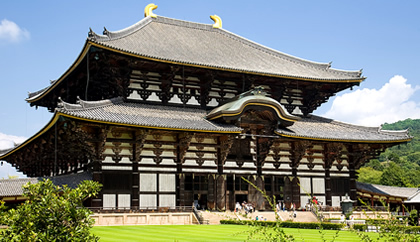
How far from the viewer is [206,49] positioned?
43.7 metres

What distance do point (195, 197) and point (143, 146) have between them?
5.66 m

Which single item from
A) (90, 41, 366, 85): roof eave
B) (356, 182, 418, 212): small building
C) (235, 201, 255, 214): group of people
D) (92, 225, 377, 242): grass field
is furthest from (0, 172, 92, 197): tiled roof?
(356, 182, 418, 212): small building

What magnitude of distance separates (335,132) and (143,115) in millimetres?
16220

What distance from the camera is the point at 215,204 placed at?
36688 millimetres

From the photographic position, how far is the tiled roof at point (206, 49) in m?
37.8

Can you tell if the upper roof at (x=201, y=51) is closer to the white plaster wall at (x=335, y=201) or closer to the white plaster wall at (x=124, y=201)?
the white plaster wall at (x=124, y=201)

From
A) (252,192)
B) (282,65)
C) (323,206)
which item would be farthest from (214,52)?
(323,206)

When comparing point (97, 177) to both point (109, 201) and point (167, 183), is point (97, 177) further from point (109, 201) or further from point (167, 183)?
point (167, 183)

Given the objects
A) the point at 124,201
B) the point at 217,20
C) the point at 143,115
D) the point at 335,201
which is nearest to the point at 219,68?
the point at 143,115

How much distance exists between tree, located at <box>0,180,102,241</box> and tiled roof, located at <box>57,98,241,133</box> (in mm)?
18279

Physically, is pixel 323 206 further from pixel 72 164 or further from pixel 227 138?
pixel 72 164

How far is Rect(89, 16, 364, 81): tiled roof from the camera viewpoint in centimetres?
3784

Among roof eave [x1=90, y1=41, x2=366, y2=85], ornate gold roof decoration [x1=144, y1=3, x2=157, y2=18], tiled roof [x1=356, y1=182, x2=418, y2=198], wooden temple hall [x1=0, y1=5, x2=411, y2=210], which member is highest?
ornate gold roof decoration [x1=144, y1=3, x2=157, y2=18]

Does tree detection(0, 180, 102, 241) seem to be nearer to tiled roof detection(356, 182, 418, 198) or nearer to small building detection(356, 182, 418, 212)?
small building detection(356, 182, 418, 212)
